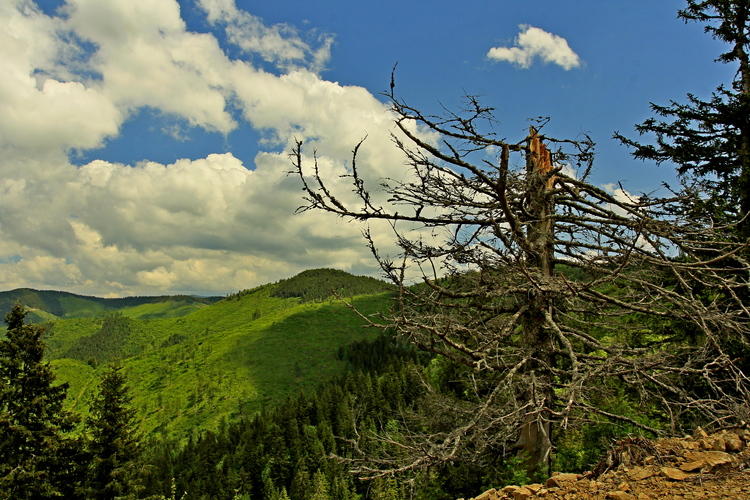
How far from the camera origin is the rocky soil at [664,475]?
9.52 ft

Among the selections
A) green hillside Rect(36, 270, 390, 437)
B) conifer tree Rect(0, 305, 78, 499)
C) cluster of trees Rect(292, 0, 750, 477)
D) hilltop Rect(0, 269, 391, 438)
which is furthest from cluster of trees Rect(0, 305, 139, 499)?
green hillside Rect(36, 270, 390, 437)

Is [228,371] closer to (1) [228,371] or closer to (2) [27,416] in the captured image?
(1) [228,371]

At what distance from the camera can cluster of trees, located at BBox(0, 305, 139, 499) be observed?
15828 mm

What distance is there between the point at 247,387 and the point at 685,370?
438 feet

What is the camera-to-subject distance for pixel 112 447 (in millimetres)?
19781

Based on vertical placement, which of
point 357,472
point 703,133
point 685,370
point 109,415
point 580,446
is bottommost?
point 109,415

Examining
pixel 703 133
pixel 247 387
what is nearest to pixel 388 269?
pixel 703 133

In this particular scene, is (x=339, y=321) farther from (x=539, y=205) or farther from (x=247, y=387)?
(x=539, y=205)

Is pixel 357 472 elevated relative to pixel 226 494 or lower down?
elevated

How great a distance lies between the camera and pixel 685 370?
371cm

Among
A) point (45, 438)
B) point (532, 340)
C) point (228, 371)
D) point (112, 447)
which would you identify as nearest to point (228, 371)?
point (228, 371)

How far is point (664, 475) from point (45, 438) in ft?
70.7

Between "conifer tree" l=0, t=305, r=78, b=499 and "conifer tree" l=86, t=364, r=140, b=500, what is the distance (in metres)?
2.04

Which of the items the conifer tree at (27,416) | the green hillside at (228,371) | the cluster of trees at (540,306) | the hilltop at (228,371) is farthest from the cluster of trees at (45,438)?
the green hillside at (228,371)
